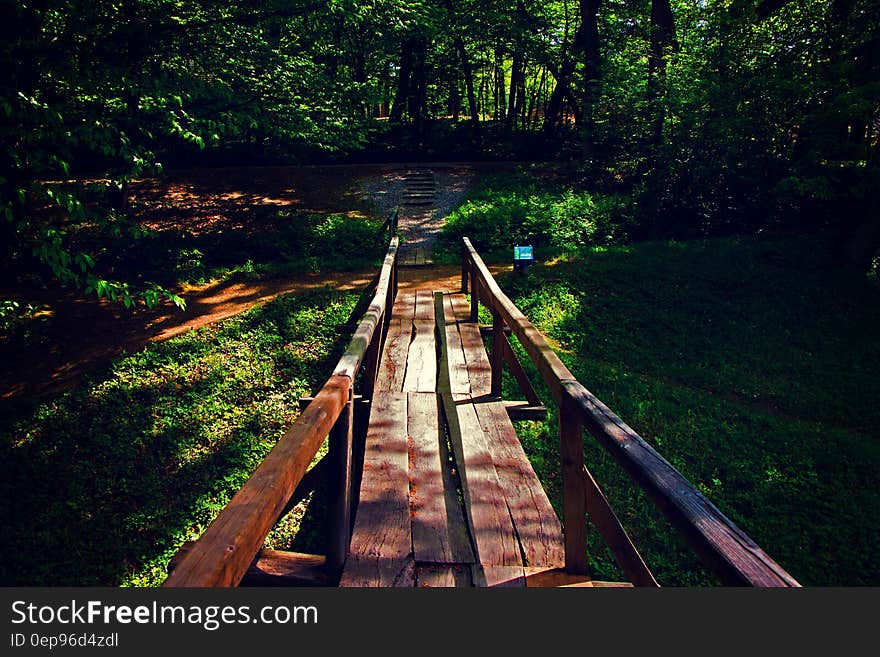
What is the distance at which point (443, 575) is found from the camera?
251cm

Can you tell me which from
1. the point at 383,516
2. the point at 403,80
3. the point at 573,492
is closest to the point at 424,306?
the point at 383,516

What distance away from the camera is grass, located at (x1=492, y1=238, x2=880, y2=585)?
529 cm

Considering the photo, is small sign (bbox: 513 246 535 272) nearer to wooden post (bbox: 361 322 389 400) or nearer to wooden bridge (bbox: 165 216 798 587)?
wooden bridge (bbox: 165 216 798 587)

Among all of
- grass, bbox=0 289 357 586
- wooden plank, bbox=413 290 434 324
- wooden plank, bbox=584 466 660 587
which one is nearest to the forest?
grass, bbox=0 289 357 586

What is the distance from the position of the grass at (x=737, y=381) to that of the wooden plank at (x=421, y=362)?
1268 millimetres

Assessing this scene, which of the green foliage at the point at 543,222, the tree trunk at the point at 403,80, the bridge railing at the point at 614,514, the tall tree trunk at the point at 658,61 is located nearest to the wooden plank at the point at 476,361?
the bridge railing at the point at 614,514

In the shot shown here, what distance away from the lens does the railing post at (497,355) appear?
16.2 feet

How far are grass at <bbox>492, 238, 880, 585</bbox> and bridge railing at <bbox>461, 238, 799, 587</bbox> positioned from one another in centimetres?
262

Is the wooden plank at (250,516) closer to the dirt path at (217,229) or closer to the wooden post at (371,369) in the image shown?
the wooden post at (371,369)

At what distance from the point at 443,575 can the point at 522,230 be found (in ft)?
35.8

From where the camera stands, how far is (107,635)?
5.74 ft

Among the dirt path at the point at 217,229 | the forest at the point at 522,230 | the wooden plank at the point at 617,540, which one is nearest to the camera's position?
the wooden plank at the point at 617,540

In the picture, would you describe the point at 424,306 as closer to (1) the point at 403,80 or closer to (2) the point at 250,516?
(2) the point at 250,516

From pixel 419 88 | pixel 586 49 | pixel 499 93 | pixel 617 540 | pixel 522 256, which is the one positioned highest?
pixel 499 93
